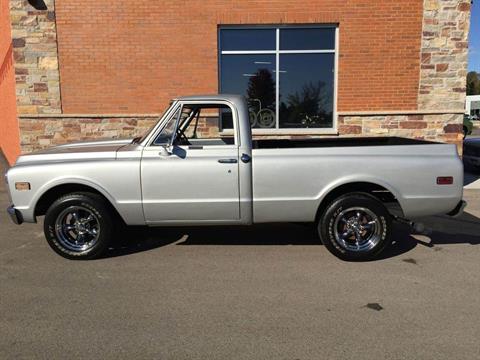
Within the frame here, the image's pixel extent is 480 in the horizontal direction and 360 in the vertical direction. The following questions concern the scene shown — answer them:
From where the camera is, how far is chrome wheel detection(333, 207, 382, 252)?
507 centimetres

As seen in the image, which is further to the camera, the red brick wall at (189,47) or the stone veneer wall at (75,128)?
the stone veneer wall at (75,128)

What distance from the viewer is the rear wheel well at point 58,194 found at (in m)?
5.18

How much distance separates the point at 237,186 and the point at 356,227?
146 cm

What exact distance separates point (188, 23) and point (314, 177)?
5.93m

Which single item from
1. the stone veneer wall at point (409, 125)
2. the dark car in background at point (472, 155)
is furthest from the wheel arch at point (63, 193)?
the dark car in background at point (472, 155)

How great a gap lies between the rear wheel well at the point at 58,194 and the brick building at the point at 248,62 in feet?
15.6

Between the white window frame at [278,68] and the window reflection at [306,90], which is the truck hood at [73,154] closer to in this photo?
the white window frame at [278,68]

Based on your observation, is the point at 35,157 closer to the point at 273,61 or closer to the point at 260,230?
the point at 260,230

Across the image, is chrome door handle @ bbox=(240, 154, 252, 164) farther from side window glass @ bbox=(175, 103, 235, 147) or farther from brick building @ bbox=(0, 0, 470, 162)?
brick building @ bbox=(0, 0, 470, 162)

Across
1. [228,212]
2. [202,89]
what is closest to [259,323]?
[228,212]

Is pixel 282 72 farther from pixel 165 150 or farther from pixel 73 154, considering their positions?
pixel 73 154

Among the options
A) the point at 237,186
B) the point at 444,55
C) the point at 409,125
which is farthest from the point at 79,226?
the point at 444,55

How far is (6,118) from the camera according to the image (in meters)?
12.3

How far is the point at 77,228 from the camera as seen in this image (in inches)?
205
